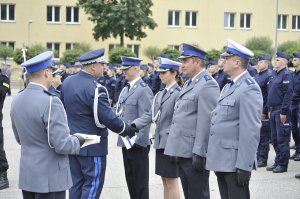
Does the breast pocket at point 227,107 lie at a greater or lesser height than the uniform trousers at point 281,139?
greater

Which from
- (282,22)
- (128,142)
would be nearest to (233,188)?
(128,142)

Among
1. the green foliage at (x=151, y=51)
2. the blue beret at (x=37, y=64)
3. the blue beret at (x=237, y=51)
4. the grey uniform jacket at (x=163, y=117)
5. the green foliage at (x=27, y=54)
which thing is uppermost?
the green foliage at (x=151, y=51)

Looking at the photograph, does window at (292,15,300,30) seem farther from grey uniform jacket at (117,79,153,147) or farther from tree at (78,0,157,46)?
grey uniform jacket at (117,79,153,147)

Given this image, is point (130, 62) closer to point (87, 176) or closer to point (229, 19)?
point (87, 176)

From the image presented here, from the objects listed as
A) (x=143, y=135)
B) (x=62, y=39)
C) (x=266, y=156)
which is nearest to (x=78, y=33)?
(x=62, y=39)

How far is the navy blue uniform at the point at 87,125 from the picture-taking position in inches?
254

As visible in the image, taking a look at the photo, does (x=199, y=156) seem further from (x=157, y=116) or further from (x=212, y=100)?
(x=157, y=116)

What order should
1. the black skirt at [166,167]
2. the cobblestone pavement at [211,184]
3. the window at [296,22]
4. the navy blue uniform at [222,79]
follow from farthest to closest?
the window at [296,22] → the navy blue uniform at [222,79] → the cobblestone pavement at [211,184] → the black skirt at [166,167]

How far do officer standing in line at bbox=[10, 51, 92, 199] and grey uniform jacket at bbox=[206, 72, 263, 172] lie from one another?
1454 mm

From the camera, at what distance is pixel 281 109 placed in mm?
10891

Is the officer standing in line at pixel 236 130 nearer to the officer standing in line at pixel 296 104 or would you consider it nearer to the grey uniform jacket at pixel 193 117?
the grey uniform jacket at pixel 193 117

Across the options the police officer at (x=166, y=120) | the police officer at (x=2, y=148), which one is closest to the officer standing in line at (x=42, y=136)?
the police officer at (x=166, y=120)

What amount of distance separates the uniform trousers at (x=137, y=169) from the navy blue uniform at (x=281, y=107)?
164 inches

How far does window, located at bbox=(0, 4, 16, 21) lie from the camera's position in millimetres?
52312
